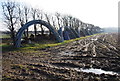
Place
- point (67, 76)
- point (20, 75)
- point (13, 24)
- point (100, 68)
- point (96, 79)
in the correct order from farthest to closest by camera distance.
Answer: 1. point (13, 24)
2. point (100, 68)
3. point (20, 75)
4. point (67, 76)
5. point (96, 79)

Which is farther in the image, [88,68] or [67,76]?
[88,68]

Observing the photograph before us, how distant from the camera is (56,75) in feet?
37.2

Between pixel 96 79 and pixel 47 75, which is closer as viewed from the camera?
pixel 96 79

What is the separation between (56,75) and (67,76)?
2.90 ft

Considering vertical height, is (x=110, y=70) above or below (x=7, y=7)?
below

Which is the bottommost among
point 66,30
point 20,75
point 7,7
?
point 20,75

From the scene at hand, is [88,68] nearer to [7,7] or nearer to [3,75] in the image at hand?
[3,75]

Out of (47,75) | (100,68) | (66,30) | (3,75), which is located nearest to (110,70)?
(100,68)

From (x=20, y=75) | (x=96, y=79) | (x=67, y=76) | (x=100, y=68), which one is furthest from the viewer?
(x=100, y=68)

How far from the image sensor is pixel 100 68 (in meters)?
13.2

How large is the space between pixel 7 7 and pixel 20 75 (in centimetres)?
2471

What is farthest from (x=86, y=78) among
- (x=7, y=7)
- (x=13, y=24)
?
(x=7, y=7)

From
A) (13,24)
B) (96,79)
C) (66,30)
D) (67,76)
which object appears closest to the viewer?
(96,79)

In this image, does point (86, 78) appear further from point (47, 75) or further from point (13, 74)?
point (13, 74)
